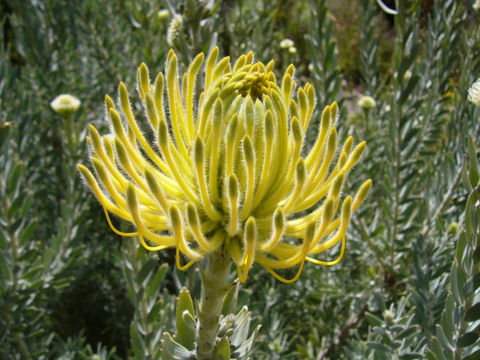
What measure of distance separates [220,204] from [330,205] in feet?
1.09

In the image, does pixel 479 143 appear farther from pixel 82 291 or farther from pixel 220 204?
pixel 82 291

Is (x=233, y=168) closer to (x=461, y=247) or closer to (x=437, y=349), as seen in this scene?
(x=461, y=247)

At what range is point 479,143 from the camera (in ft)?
8.07

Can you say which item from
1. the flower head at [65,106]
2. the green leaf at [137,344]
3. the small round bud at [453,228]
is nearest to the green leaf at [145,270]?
the green leaf at [137,344]

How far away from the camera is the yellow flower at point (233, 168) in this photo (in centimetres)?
107

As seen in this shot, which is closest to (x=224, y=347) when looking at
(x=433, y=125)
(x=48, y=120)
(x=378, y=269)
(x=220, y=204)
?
(x=220, y=204)

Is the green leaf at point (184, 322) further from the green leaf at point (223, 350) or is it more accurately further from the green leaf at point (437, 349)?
the green leaf at point (437, 349)

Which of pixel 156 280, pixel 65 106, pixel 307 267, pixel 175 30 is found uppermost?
pixel 175 30

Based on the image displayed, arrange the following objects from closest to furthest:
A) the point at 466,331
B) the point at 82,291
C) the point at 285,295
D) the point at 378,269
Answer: the point at 466,331, the point at 378,269, the point at 285,295, the point at 82,291

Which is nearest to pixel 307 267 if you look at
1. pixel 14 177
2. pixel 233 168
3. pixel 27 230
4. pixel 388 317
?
pixel 388 317

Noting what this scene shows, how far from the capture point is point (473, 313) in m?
1.32

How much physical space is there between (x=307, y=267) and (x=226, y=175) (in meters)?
2.36

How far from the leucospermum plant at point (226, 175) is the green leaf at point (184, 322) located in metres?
0.02

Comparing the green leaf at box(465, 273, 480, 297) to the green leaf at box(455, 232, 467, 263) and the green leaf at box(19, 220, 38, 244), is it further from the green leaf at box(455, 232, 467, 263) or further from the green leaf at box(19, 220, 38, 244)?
the green leaf at box(19, 220, 38, 244)
